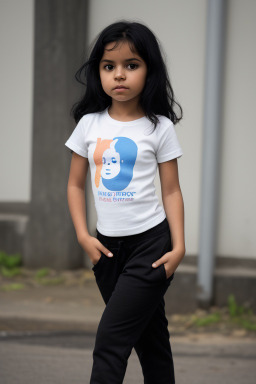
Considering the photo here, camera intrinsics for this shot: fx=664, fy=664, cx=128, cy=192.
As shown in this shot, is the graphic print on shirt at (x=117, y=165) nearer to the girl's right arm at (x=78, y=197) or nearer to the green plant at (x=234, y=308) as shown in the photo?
the girl's right arm at (x=78, y=197)

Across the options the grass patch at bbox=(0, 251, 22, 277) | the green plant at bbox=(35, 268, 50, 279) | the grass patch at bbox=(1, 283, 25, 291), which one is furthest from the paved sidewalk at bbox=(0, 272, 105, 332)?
the grass patch at bbox=(0, 251, 22, 277)

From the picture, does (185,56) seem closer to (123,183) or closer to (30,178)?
(30,178)

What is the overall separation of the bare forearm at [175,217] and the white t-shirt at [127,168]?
0.04 m

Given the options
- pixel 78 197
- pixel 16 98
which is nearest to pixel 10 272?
pixel 16 98

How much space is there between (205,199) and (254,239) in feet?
1.67

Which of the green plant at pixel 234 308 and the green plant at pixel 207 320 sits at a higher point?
the green plant at pixel 234 308

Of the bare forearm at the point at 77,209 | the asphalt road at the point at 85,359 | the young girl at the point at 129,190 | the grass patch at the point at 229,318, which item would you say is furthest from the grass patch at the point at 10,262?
the young girl at the point at 129,190

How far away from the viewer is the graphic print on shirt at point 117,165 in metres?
2.44

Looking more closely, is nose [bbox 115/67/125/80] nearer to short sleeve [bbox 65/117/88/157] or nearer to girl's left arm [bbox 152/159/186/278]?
short sleeve [bbox 65/117/88/157]

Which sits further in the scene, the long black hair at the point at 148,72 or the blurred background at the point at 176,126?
the blurred background at the point at 176,126

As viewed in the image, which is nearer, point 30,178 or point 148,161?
point 148,161

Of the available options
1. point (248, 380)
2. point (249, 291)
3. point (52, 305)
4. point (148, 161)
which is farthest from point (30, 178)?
point (148, 161)

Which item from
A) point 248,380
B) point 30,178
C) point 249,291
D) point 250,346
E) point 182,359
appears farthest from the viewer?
point 30,178

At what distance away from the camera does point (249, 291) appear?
4.92 meters
